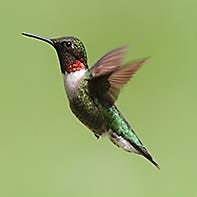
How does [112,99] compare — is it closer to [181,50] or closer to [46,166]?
[46,166]

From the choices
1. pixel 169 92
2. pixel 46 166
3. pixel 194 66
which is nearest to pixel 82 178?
pixel 46 166

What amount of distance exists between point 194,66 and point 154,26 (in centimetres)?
43

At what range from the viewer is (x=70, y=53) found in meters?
1.84

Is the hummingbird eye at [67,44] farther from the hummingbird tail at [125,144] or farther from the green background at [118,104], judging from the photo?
the green background at [118,104]

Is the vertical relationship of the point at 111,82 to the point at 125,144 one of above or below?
above

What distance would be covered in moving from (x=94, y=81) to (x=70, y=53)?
0.31ft

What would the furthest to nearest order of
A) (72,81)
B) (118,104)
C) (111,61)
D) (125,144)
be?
(118,104) < (125,144) < (72,81) < (111,61)

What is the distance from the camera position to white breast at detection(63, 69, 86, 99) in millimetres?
1850

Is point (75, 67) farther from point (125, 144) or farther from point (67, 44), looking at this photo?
A: point (125, 144)

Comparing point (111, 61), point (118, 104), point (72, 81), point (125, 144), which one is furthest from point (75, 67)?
point (118, 104)

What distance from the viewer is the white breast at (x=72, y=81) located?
1850 millimetres

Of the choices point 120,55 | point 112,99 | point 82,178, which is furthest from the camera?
point 82,178

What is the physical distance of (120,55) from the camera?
174 centimetres

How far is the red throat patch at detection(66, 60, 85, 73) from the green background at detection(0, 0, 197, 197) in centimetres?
148
